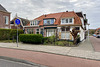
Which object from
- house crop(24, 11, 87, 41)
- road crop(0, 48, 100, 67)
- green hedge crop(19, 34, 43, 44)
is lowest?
road crop(0, 48, 100, 67)

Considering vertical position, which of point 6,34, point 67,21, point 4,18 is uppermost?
Result: point 4,18

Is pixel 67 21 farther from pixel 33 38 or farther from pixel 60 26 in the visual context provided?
pixel 33 38

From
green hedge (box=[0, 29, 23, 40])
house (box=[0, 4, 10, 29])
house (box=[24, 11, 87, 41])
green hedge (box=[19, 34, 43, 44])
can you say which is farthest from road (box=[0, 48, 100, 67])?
house (box=[0, 4, 10, 29])

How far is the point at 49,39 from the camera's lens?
40.6 ft

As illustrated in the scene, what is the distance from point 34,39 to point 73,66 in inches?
319

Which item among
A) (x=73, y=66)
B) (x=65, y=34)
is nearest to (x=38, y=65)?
(x=73, y=66)

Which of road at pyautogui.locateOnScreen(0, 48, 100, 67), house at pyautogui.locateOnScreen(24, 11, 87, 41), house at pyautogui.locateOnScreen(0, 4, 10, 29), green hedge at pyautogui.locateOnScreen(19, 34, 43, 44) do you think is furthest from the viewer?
house at pyautogui.locateOnScreen(0, 4, 10, 29)

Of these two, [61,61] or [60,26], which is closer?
[61,61]

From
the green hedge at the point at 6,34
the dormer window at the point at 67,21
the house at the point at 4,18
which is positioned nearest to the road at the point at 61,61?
the green hedge at the point at 6,34

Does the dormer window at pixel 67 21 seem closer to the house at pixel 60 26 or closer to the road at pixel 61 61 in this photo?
the house at pixel 60 26

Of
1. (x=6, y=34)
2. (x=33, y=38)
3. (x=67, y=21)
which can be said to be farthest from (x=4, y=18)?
(x=67, y=21)

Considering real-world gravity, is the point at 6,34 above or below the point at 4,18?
below

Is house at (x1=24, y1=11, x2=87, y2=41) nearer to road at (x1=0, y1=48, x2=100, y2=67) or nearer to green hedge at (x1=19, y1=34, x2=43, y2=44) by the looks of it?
green hedge at (x1=19, y1=34, x2=43, y2=44)

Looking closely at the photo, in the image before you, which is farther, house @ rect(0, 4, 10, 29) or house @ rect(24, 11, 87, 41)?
house @ rect(0, 4, 10, 29)
